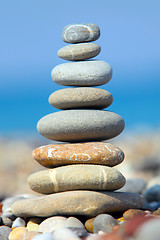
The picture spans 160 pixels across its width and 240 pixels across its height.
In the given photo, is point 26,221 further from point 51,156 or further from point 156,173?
point 156,173

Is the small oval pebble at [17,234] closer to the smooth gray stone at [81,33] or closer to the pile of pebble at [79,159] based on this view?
the pile of pebble at [79,159]

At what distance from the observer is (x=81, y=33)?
7059 millimetres

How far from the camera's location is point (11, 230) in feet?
19.8

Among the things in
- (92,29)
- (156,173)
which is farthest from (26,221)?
(156,173)

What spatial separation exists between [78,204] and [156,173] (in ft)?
30.5

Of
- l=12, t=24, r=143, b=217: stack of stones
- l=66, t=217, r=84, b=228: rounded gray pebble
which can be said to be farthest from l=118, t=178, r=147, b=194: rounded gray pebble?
l=66, t=217, r=84, b=228: rounded gray pebble

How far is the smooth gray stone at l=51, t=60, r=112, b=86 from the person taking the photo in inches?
266

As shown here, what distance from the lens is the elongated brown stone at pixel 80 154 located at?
20.6 feet

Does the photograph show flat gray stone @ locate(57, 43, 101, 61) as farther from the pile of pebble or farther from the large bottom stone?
the large bottom stone

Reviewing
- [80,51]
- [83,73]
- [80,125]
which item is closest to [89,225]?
[80,125]

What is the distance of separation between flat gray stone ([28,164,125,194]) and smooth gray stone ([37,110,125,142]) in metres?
0.63

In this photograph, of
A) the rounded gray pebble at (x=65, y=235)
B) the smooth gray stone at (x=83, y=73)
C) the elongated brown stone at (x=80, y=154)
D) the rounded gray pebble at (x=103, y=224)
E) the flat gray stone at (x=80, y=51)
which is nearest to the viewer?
the rounded gray pebble at (x=65, y=235)

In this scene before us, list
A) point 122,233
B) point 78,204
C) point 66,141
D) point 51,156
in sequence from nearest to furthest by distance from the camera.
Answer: point 122,233 < point 78,204 < point 51,156 < point 66,141

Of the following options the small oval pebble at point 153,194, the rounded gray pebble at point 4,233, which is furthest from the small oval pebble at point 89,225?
the small oval pebble at point 153,194
